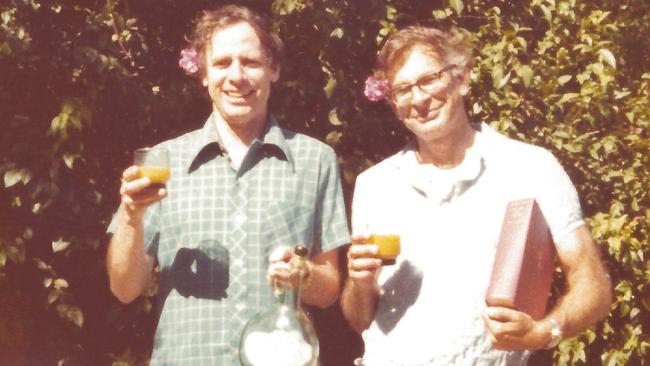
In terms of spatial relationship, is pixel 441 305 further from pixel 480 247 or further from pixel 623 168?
pixel 623 168

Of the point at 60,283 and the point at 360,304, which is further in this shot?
the point at 60,283

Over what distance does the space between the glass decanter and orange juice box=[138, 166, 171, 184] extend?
1.49 feet

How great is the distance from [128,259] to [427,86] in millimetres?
1081

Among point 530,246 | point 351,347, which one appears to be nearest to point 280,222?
point 530,246

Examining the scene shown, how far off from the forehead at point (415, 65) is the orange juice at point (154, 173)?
0.82m

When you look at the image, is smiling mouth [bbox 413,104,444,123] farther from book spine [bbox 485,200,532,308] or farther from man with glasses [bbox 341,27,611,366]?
book spine [bbox 485,200,532,308]

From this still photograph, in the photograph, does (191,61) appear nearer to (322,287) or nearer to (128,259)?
(128,259)

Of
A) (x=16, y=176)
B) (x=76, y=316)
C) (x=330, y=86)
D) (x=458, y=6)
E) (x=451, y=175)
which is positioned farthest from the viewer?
(x=458, y=6)

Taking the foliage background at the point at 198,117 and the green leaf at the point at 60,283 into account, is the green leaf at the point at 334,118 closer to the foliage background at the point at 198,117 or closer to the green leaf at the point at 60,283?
the foliage background at the point at 198,117

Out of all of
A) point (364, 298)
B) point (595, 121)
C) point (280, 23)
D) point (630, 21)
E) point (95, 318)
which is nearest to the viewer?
point (364, 298)

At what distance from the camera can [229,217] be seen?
Result: 3.16 m

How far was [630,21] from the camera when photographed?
537 centimetres

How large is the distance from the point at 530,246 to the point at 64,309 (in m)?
2.18

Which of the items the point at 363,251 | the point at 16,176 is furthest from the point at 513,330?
the point at 16,176
